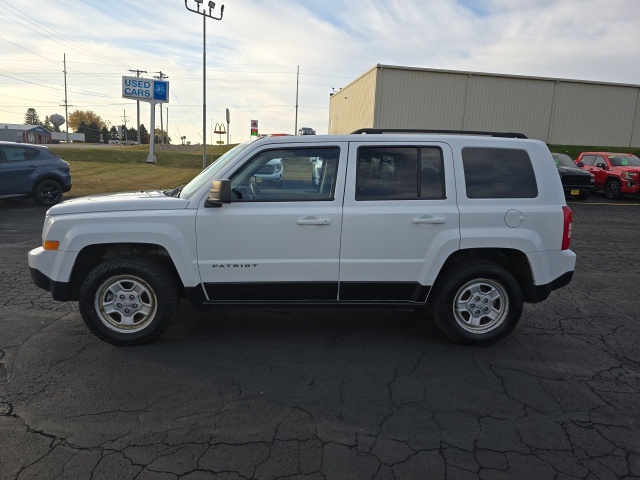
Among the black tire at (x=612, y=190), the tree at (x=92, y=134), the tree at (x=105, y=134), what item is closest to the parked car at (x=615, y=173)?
the black tire at (x=612, y=190)

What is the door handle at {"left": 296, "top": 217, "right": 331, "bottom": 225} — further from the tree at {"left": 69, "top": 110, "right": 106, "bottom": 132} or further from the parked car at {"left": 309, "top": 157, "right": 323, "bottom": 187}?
the tree at {"left": 69, "top": 110, "right": 106, "bottom": 132}

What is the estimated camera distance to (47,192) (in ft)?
43.3

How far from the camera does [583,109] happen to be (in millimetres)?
32812

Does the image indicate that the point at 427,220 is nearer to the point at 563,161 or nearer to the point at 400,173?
the point at 400,173

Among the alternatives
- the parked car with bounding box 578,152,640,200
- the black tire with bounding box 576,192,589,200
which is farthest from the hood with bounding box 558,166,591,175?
the parked car with bounding box 578,152,640,200

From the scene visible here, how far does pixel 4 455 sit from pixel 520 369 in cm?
367

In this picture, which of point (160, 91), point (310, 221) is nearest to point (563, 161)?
point (310, 221)

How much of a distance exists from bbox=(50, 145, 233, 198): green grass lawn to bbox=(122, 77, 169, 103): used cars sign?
4.16 metres

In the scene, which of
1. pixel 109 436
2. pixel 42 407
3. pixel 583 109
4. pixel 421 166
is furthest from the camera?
pixel 583 109

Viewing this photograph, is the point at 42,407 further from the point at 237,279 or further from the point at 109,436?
the point at 237,279

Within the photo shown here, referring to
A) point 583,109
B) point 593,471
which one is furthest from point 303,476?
point 583,109

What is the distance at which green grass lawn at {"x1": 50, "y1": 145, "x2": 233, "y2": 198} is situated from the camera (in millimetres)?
18109

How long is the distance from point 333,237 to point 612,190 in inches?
706

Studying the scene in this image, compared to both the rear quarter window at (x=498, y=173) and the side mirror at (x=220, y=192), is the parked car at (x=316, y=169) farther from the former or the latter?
the rear quarter window at (x=498, y=173)
